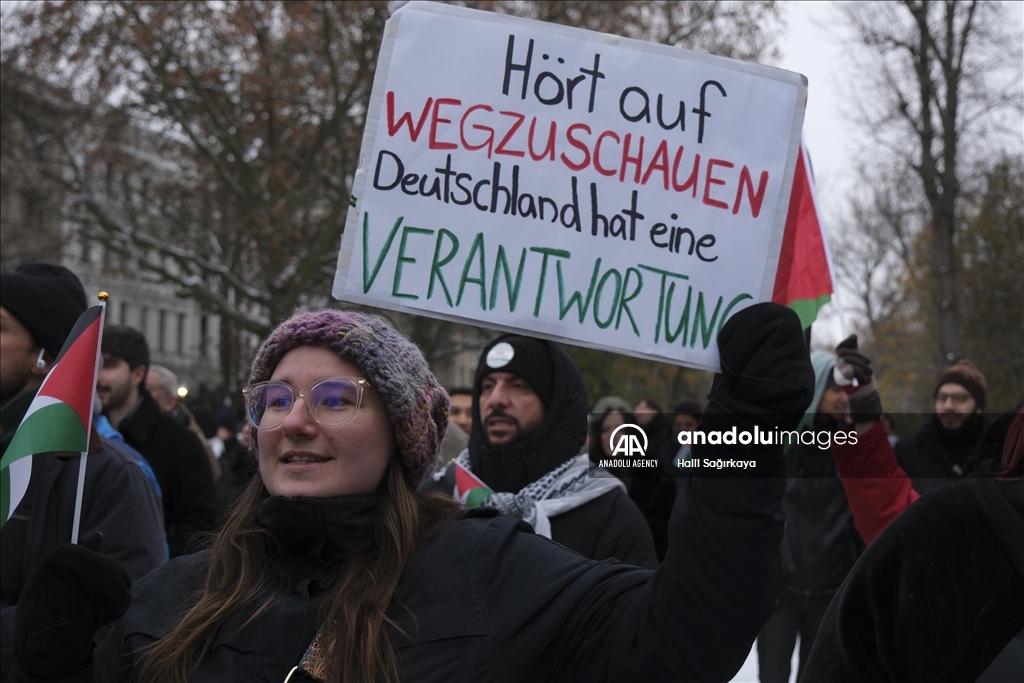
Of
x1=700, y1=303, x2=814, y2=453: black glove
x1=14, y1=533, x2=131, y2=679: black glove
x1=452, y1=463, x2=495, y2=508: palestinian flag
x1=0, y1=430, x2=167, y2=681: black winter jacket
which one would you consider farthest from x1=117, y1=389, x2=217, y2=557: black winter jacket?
x1=700, y1=303, x2=814, y2=453: black glove

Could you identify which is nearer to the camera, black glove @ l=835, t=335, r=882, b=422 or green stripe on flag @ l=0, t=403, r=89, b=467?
green stripe on flag @ l=0, t=403, r=89, b=467

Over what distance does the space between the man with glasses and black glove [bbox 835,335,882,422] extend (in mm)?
2393

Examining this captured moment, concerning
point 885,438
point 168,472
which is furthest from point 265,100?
point 885,438

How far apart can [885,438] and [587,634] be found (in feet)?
5.14

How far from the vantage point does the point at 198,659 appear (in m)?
2.05

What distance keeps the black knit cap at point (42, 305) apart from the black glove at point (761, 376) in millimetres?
2040

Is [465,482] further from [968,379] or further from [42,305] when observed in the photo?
[968,379]

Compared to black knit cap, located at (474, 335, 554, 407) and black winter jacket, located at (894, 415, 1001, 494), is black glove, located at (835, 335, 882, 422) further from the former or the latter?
black winter jacket, located at (894, 415, 1001, 494)

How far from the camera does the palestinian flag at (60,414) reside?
245 cm

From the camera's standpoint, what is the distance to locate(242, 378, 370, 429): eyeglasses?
7.38ft

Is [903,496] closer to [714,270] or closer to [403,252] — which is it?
[714,270]

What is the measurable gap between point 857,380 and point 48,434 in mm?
2037

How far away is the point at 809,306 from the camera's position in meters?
2.79

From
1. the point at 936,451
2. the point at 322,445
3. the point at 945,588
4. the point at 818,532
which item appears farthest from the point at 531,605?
the point at 936,451
